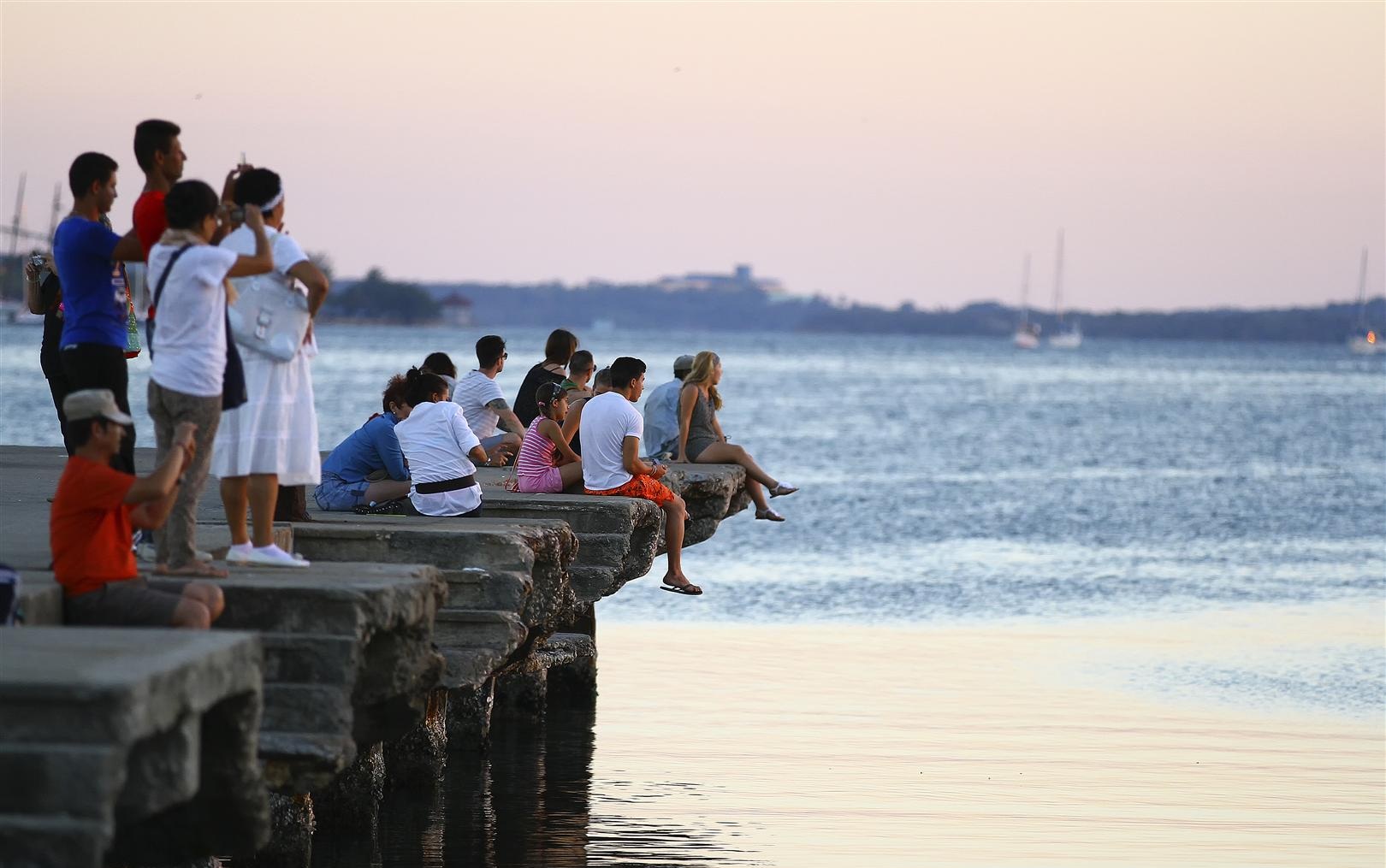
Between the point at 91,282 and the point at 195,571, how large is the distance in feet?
5.37

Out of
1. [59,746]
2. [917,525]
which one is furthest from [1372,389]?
[59,746]

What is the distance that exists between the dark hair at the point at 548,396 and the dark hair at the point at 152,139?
587 centimetres

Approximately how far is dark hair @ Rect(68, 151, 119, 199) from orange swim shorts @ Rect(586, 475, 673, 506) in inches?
226

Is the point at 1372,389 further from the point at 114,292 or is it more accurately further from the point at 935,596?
the point at 114,292

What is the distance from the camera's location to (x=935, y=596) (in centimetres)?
2458

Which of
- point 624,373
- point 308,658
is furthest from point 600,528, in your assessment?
point 308,658

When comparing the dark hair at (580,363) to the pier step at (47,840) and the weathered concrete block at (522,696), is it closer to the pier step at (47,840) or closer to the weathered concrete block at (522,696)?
the weathered concrete block at (522,696)

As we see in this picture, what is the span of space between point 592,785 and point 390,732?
4155mm

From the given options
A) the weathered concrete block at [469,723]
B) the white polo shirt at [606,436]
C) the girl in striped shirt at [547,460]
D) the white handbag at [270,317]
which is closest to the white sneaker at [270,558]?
the white handbag at [270,317]

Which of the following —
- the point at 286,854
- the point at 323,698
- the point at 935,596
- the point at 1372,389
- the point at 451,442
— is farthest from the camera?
the point at 1372,389

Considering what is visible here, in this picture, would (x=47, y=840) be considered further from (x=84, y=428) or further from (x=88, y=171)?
(x=88, y=171)

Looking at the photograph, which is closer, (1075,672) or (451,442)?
(451,442)

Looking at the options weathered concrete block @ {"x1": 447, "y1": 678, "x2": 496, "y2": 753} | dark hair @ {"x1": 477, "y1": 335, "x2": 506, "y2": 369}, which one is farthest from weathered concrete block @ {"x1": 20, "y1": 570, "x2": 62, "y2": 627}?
dark hair @ {"x1": 477, "y1": 335, "x2": 506, "y2": 369}

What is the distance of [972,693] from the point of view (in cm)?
1691
